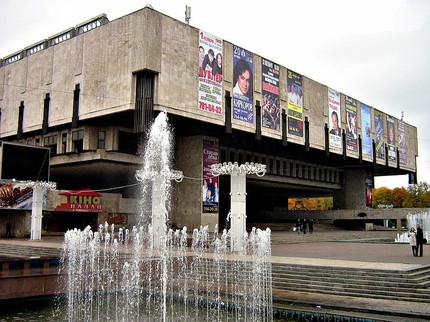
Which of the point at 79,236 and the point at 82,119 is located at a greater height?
the point at 82,119

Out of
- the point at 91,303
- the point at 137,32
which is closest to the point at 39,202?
the point at 137,32

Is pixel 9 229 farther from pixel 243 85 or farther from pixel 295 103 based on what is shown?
pixel 295 103

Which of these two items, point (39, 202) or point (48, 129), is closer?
point (39, 202)

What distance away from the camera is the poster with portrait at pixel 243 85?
34.1 metres

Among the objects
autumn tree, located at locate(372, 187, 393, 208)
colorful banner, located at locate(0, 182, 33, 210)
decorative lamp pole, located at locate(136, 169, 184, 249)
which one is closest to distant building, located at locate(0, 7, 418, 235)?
colorful banner, located at locate(0, 182, 33, 210)

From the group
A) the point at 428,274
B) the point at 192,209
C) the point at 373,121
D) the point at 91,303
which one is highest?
the point at 373,121

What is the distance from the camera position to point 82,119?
32500 millimetres

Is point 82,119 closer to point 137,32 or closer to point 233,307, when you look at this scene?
point 137,32

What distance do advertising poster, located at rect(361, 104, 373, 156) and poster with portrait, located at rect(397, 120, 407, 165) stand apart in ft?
28.5

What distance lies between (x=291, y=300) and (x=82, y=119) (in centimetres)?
2531

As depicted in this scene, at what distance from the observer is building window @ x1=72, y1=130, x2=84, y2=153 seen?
1326 inches

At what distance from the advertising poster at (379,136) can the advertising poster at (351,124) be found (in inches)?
203

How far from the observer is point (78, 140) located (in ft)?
112

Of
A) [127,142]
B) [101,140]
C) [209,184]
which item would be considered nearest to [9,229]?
[101,140]
